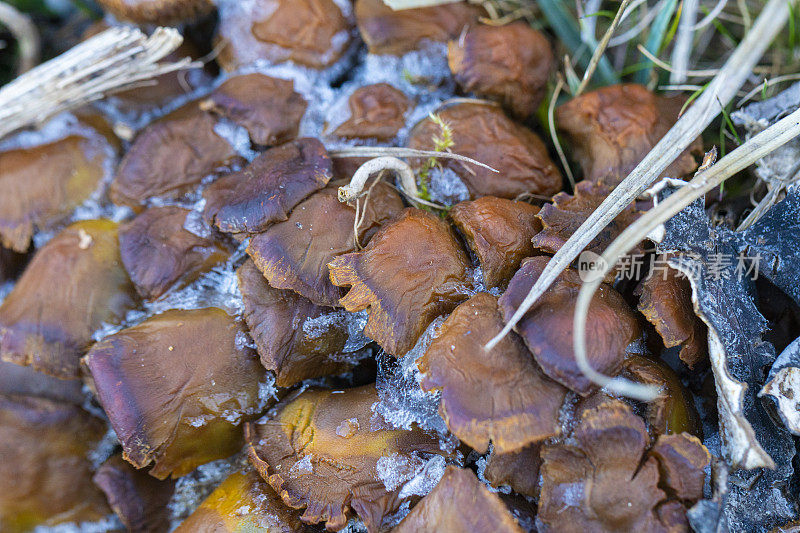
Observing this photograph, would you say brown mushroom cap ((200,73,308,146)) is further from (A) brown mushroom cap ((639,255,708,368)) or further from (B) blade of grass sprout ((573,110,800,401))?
(A) brown mushroom cap ((639,255,708,368))

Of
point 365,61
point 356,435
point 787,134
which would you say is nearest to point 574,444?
point 356,435

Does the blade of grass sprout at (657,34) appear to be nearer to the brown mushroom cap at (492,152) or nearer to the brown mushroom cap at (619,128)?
the brown mushroom cap at (619,128)

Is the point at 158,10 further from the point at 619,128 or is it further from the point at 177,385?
the point at 619,128

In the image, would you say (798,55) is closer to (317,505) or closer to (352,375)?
(352,375)

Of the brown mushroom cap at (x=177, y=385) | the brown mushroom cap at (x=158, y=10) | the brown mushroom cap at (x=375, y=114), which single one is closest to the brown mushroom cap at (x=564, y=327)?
the brown mushroom cap at (x=375, y=114)

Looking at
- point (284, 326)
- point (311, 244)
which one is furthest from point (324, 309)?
point (311, 244)

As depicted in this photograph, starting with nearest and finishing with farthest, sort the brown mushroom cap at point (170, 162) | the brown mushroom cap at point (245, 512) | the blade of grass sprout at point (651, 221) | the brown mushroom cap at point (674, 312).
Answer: the blade of grass sprout at point (651, 221), the brown mushroom cap at point (674, 312), the brown mushroom cap at point (245, 512), the brown mushroom cap at point (170, 162)
